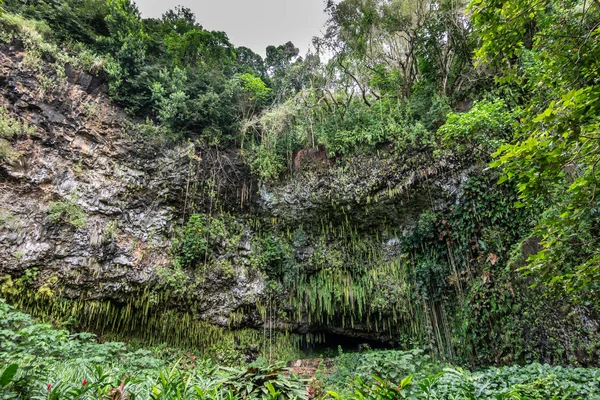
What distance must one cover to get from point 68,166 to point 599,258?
8.58m

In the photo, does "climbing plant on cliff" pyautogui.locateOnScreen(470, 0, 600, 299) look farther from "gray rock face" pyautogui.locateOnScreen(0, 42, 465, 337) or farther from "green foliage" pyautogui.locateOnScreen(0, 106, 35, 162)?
"green foliage" pyautogui.locateOnScreen(0, 106, 35, 162)

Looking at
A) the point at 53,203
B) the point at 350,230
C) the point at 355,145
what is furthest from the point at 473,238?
the point at 53,203

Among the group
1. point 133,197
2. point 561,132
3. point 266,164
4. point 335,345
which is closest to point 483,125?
point 561,132

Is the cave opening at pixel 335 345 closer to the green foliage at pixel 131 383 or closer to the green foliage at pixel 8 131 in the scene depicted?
the green foliage at pixel 131 383

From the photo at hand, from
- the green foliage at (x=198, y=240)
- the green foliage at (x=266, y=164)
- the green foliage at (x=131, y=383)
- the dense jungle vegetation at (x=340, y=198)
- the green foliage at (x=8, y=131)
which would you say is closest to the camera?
the green foliage at (x=131, y=383)

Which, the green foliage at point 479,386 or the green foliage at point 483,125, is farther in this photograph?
the green foliage at point 483,125

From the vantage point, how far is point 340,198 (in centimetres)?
725

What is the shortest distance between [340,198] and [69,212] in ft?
19.8

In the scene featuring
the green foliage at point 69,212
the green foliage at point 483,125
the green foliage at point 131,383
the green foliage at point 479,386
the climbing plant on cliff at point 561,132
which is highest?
the green foliage at point 483,125

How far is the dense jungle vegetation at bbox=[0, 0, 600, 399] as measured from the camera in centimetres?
523

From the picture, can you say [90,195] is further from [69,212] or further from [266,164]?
[266,164]

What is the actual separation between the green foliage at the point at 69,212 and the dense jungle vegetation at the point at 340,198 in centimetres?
3

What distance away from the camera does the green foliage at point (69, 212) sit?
5.77m

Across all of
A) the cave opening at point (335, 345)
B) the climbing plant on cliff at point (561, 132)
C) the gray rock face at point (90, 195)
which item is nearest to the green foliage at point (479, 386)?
the climbing plant on cliff at point (561, 132)
